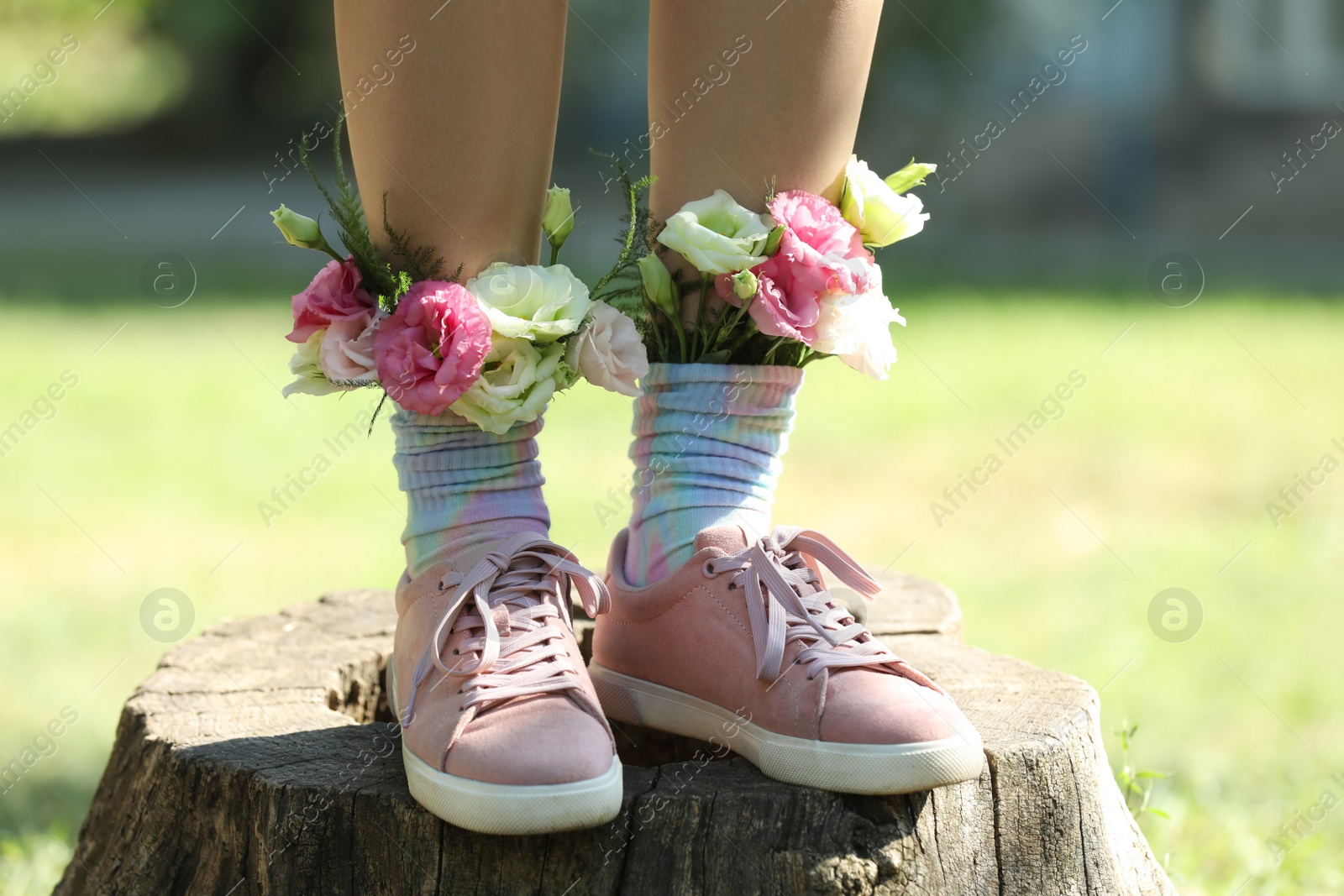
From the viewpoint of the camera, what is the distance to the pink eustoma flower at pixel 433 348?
3.99 ft

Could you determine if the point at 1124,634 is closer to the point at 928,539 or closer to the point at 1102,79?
the point at 928,539

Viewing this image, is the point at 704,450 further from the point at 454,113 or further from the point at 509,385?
the point at 454,113

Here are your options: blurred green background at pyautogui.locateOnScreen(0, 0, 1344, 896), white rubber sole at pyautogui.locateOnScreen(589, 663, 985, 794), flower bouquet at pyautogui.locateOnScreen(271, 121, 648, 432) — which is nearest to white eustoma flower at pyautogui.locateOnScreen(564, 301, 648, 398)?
flower bouquet at pyautogui.locateOnScreen(271, 121, 648, 432)

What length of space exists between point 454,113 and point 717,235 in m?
0.28

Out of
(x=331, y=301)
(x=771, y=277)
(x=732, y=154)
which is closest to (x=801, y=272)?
(x=771, y=277)

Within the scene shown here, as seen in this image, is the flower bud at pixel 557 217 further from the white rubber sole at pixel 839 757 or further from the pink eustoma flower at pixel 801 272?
the white rubber sole at pixel 839 757

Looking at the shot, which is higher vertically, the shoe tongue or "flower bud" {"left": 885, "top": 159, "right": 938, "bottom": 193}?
"flower bud" {"left": 885, "top": 159, "right": 938, "bottom": 193}

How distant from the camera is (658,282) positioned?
1303mm

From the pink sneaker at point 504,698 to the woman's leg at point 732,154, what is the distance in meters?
0.14

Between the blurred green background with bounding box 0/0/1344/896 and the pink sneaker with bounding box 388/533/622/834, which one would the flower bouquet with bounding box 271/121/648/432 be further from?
the blurred green background with bounding box 0/0/1344/896

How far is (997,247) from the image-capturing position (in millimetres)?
8492

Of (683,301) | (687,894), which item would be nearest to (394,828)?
(687,894)

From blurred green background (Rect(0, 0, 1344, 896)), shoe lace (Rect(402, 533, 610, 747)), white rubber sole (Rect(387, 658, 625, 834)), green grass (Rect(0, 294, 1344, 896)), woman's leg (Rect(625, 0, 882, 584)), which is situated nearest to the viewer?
white rubber sole (Rect(387, 658, 625, 834))

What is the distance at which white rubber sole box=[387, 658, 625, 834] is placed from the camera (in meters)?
1.08
